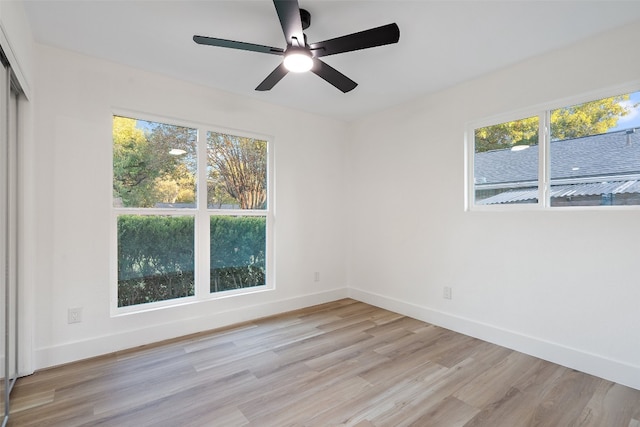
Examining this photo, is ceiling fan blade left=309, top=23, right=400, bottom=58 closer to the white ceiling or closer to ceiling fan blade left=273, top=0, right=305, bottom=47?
ceiling fan blade left=273, top=0, right=305, bottom=47

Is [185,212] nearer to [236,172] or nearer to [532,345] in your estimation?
[236,172]

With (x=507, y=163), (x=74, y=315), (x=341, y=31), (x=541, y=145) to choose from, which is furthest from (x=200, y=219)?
(x=541, y=145)

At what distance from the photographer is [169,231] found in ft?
10.2

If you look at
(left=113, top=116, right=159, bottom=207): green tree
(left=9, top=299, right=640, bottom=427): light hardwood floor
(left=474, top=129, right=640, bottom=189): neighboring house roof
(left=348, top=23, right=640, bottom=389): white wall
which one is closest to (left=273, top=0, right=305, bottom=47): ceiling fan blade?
(left=113, top=116, right=159, bottom=207): green tree

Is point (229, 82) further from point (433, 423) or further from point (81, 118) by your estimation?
point (433, 423)

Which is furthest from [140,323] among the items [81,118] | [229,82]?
[229,82]

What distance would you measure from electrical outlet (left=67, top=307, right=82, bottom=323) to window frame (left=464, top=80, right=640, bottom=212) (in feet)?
11.9

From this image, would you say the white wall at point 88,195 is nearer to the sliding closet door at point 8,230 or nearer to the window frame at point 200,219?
the window frame at point 200,219

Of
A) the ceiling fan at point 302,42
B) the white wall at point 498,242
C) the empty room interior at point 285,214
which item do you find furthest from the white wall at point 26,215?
the white wall at point 498,242

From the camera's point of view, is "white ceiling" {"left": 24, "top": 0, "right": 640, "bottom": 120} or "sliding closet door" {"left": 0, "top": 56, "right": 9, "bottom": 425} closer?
"sliding closet door" {"left": 0, "top": 56, "right": 9, "bottom": 425}

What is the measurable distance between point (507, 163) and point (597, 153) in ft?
2.10

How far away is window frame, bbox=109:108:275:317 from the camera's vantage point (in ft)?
9.24

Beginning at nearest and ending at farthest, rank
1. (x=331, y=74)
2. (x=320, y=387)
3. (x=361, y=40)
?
(x=361, y=40) → (x=320, y=387) → (x=331, y=74)

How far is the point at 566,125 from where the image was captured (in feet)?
8.44
